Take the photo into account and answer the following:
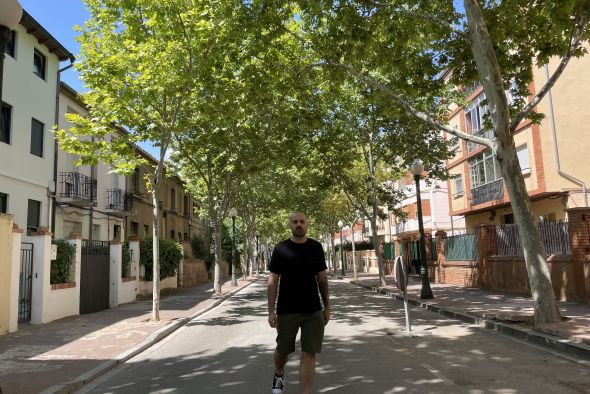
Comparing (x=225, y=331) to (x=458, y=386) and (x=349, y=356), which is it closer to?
(x=349, y=356)

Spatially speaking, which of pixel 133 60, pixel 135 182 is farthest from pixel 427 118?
pixel 135 182

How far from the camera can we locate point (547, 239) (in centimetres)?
1525

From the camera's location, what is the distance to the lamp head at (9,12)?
5305 mm

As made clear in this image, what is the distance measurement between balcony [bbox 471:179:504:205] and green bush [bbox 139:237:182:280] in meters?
17.2

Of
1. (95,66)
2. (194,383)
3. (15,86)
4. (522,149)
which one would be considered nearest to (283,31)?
(95,66)

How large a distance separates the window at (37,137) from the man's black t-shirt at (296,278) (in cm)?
1702

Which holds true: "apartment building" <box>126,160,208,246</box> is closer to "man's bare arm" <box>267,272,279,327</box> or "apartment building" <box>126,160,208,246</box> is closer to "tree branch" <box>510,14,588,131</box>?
"tree branch" <box>510,14,588,131</box>

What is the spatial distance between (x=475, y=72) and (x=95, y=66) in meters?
9.06

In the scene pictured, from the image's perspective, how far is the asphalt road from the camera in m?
6.06

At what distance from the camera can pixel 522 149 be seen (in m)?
25.8

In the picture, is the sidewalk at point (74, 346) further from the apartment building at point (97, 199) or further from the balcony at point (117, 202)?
the balcony at point (117, 202)

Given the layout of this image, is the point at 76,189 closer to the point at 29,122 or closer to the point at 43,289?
the point at 29,122

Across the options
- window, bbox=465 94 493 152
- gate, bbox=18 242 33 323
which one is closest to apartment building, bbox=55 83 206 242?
gate, bbox=18 242 33 323

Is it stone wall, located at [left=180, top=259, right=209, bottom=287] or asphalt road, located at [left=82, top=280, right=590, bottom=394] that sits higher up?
stone wall, located at [left=180, top=259, right=209, bottom=287]
